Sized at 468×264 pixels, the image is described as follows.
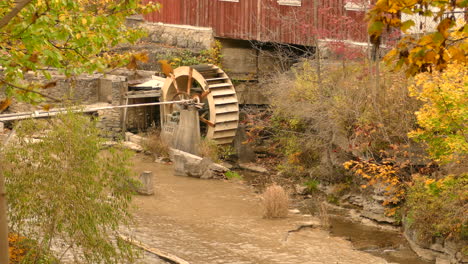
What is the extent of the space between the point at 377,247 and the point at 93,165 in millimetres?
5888

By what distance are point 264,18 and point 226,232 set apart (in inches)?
377

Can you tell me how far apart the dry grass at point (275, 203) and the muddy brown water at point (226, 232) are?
202 mm

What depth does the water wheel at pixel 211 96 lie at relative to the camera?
18953mm

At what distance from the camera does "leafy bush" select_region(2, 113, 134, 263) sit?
328 inches

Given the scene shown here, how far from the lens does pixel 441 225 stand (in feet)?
37.1

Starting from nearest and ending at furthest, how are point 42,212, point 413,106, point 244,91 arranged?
point 42,212
point 413,106
point 244,91

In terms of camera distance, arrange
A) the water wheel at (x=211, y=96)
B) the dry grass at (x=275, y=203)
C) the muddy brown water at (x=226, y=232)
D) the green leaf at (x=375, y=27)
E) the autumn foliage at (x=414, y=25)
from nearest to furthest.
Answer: the green leaf at (x=375, y=27) → the autumn foliage at (x=414, y=25) → the muddy brown water at (x=226, y=232) → the dry grass at (x=275, y=203) → the water wheel at (x=211, y=96)

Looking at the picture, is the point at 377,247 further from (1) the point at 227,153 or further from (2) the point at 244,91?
(2) the point at 244,91

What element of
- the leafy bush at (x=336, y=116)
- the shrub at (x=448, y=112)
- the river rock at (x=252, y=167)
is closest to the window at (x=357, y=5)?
the leafy bush at (x=336, y=116)

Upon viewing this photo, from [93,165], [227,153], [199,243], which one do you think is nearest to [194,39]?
[227,153]

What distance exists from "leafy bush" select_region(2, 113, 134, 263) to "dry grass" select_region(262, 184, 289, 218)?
4.88m

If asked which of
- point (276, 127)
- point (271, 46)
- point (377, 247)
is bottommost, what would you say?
point (377, 247)

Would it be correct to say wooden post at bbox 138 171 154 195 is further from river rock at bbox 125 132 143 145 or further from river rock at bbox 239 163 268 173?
river rock at bbox 125 132 143 145

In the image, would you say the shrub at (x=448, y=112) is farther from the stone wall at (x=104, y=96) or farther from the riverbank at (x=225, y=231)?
the stone wall at (x=104, y=96)
